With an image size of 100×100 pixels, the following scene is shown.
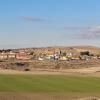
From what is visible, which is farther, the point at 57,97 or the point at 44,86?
the point at 44,86

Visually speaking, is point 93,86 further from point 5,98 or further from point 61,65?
point 61,65

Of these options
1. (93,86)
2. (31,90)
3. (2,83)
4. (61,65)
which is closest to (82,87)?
(93,86)

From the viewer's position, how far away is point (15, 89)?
47.0 metres

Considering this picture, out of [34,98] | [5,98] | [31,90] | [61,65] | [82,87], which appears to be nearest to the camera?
[5,98]

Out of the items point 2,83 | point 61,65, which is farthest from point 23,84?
point 61,65

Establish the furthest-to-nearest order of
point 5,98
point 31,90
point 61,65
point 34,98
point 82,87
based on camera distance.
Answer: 1. point 61,65
2. point 82,87
3. point 31,90
4. point 34,98
5. point 5,98

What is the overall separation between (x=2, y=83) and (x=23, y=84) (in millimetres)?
2806

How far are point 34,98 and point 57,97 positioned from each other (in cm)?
222

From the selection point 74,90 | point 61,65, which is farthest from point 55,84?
point 61,65

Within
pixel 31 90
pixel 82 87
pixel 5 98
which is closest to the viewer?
pixel 5 98

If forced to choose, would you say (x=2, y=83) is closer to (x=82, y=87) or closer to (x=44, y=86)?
(x=44, y=86)

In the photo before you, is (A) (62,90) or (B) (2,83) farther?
(B) (2,83)

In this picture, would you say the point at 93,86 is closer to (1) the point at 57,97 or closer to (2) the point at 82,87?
(2) the point at 82,87

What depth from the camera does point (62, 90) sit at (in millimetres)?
46812
